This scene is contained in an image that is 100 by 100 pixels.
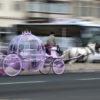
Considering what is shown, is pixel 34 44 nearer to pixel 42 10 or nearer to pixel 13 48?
pixel 13 48

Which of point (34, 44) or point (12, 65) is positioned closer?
point (12, 65)

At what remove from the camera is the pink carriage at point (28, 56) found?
20.9 metres

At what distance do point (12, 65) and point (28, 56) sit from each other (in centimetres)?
104

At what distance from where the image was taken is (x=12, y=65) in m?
20.7

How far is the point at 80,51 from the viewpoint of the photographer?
1229 inches

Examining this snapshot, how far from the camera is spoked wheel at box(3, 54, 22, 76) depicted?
818 inches

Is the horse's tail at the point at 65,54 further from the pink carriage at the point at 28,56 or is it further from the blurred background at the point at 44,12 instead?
the blurred background at the point at 44,12

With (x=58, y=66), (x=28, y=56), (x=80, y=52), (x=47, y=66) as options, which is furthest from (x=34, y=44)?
(x=80, y=52)

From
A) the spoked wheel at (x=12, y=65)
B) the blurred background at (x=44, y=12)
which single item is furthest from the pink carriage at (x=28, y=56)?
the blurred background at (x=44, y=12)

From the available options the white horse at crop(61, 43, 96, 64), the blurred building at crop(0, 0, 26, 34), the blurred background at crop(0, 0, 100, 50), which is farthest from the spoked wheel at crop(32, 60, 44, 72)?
the blurred building at crop(0, 0, 26, 34)

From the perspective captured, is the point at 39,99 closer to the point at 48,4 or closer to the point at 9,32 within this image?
the point at 9,32

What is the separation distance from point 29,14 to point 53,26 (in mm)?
13193

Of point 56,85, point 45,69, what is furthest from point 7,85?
point 45,69

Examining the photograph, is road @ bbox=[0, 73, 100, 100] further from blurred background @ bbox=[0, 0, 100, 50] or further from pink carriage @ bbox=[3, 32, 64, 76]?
blurred background @ bbox=[0, 0, 100, 50]
